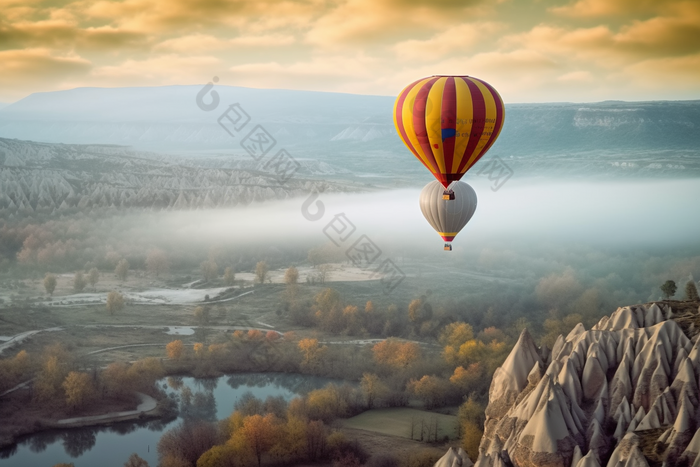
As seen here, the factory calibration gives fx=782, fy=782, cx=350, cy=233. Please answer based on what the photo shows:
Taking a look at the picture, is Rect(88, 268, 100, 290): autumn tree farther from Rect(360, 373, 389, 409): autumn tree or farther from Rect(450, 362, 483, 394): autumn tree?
Rect(450, 362, 483, 394): autumn tree

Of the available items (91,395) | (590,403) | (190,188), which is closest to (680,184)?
(190,188)

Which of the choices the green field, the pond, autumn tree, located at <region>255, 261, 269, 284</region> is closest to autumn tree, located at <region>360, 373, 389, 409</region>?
the green field

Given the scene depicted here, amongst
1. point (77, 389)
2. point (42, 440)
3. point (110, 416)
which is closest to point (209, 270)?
point (77, 389)

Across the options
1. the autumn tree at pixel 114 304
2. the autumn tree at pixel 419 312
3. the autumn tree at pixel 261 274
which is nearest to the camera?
the autumn tree at pixel 419 312

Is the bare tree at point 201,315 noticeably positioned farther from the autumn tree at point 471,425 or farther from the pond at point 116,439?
the autumn tree at point 471,425

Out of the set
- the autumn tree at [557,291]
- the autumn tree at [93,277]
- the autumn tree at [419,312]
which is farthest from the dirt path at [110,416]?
the autumn tree at [93,277]

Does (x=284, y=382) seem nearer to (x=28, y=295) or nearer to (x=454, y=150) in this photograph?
(x=454, y=150)
